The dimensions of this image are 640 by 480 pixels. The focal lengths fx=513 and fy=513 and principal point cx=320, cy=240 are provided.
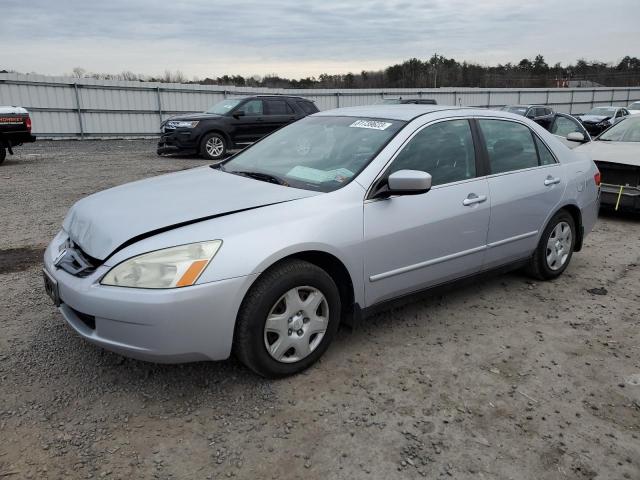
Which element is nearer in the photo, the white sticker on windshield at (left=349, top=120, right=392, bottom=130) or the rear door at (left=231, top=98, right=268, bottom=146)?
the white sticker on windshield at (left=349, top=120, right=392, bottom=130)

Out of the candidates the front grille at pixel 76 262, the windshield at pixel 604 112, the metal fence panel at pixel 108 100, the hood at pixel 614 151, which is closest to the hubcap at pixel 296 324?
the front grille at pixel 76 262

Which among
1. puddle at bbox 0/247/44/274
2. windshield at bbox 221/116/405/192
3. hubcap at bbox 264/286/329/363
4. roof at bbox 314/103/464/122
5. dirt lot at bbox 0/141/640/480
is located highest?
roof at bbox 314/103/464/122

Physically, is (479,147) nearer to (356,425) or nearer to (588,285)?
(588,285)

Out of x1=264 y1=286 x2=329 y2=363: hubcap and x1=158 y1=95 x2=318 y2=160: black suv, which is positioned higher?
x1=158 y1=95 x2=318 y2=160: black suv

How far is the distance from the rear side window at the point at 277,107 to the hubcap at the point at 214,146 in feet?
5.25

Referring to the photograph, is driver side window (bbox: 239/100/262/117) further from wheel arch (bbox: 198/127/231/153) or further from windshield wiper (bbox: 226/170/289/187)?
windshield wiper (bbox: 226/170/289/187)

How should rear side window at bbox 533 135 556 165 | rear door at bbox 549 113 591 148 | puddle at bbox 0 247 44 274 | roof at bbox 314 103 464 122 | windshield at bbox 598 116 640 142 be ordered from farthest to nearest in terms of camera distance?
1. rear door at bbox 549 113 591 148
2. windshield at bbox 598 116 640 142
3. puddle at bbox 0 247 44 274
4. rear side window at bbox 533 135 556 165
5. roof at bbox 314 103 464 122

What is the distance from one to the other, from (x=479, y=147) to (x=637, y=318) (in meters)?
1.81

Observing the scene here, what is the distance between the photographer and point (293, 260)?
2.92 meters

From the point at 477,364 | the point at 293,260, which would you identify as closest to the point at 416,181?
the point at 293,260

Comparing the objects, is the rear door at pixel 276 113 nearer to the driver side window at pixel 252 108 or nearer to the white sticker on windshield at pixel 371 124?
the driver side window at pixel 252 108

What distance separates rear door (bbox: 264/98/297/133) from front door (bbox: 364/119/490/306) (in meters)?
10.6

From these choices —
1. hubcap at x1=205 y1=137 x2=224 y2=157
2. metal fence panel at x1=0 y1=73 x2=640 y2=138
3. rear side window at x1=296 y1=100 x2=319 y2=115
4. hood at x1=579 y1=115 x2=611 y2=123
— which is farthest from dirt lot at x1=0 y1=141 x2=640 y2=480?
hood at x1=579 y1=115 x2=611 y2=123

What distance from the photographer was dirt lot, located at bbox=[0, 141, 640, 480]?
2367 millimetres
